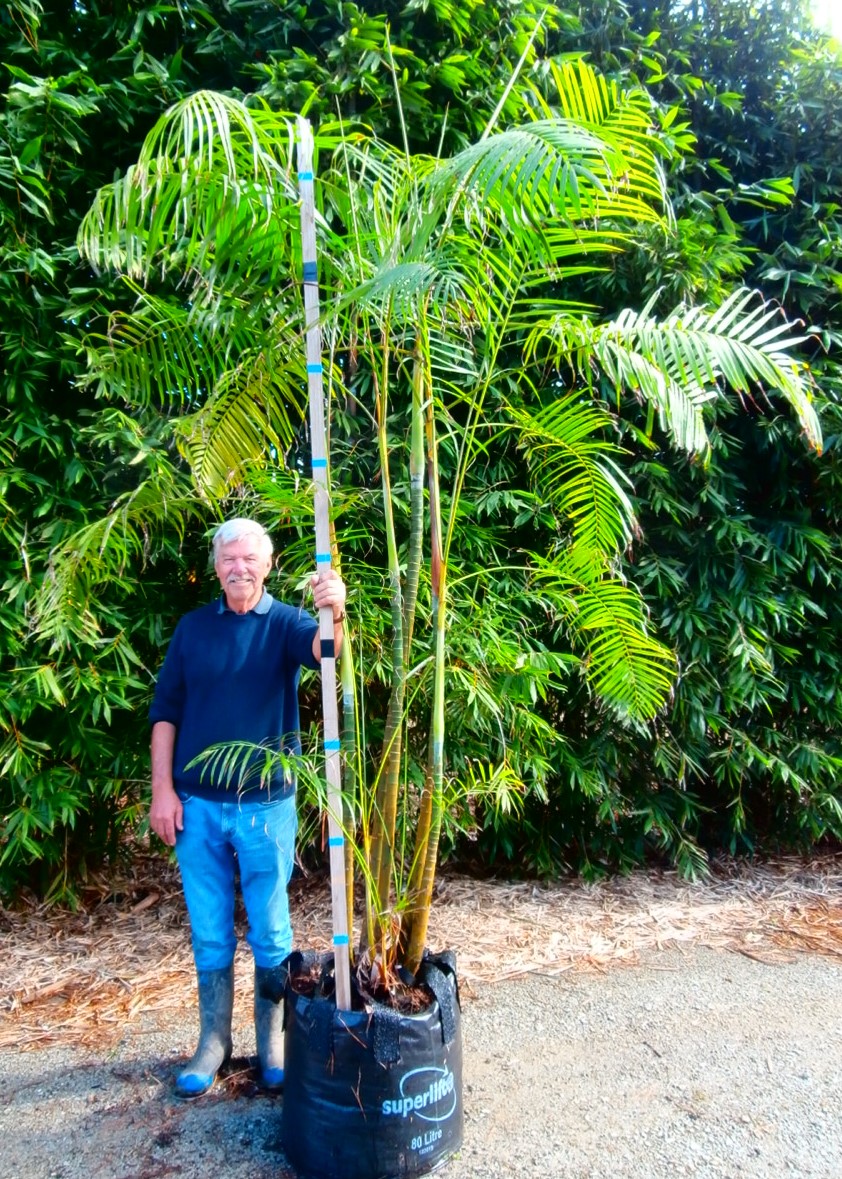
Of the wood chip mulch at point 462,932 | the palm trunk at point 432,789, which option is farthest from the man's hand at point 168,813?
the wood chip mulch at point 462,932

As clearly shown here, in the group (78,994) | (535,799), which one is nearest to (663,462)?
(535,799)

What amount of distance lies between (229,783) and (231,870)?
0.33 metres

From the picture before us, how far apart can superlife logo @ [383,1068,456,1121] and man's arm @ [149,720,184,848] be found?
2.90 feet

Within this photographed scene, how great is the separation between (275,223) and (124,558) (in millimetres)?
1187

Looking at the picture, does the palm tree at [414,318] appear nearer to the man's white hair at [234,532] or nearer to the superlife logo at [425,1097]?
the man's white hair at [234,532]

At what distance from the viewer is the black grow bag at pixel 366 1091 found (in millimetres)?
1959

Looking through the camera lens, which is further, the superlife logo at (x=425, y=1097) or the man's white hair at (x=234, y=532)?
the man's white hair at (x=234, y=532)

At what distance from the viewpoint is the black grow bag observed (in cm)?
196

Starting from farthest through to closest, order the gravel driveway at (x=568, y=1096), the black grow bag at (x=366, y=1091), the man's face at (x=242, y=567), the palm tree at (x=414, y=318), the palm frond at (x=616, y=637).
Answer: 1. the palm frond at (x=616, y=637)
2. the man's face at (x=242, y=567)
3. the gravel driveway at (x=568, y=1096)
4. the black grow bag at (x=366, y=1091)
5. the palm tree at (x=414, y=318)

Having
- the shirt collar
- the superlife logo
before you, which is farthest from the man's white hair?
the superlife logo

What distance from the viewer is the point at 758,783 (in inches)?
169

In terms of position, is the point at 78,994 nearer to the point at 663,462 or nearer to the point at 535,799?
the point at 535,799

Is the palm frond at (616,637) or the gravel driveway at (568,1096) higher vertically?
the palm frond at (616,637)

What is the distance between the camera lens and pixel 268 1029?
243 cm
